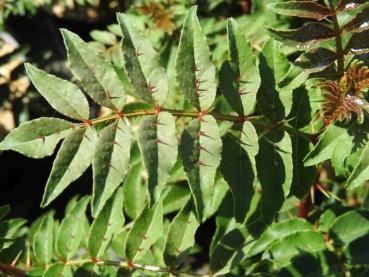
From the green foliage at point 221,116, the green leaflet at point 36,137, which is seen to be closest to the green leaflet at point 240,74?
the green foliage at point 221,116

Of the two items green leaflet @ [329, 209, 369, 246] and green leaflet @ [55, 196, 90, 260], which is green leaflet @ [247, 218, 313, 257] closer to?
green leaflet @ [329, 209, 369, 246]

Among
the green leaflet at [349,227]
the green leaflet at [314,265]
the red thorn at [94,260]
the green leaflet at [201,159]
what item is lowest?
the green leaflet at [314,265]

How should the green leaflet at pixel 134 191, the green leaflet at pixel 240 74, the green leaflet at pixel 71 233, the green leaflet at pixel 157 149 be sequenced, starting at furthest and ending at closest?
the green leaflet at pixel 134 191 → the green leaflet at pixel 71 233 → the green leaflet at pixel 240 74 → the green leaflet at pixel 157 149

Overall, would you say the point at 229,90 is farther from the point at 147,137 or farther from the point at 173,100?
the point at 173,100

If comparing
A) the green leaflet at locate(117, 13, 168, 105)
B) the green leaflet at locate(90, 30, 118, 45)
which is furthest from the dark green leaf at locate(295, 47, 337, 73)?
the green leaflet at locate(90, 30, 118, 45)

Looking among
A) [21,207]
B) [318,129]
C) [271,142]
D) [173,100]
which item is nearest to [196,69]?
[271,142]

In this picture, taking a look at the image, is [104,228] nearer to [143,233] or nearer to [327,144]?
[143,233]

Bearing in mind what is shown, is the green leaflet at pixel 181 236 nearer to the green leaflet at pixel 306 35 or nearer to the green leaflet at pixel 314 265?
the green leaflet at pixel 314 265

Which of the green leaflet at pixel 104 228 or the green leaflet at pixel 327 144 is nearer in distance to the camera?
the green leaflet at pixel 327 144
